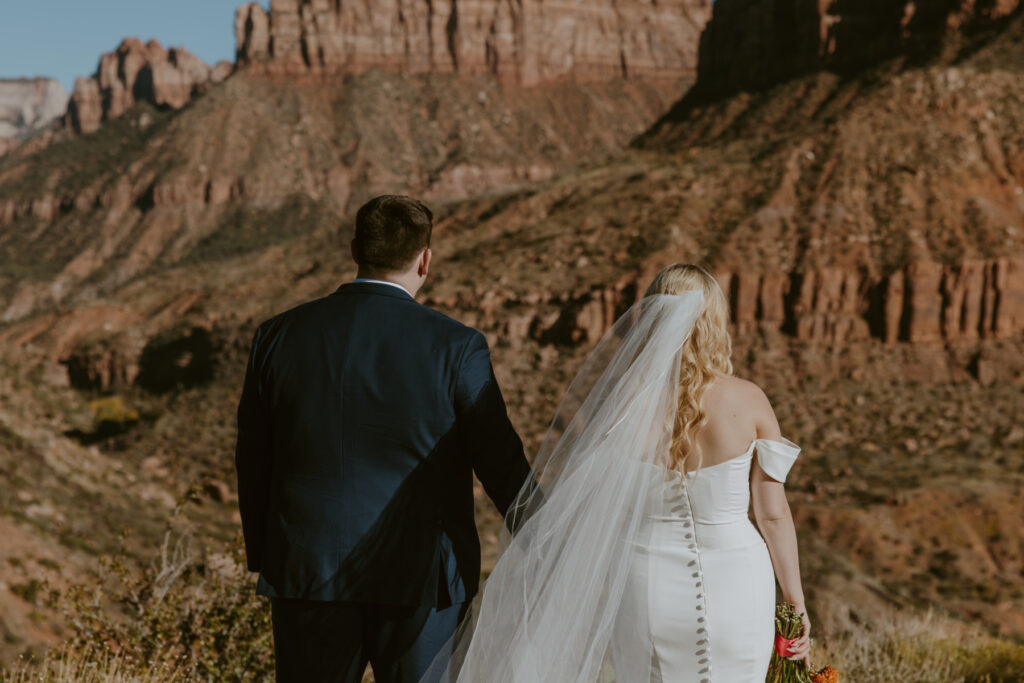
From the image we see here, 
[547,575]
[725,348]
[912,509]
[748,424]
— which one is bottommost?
[912,509]

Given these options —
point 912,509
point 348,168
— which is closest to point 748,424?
point 912,509

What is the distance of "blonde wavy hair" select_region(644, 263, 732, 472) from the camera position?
9.45 ft

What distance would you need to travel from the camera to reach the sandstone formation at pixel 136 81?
12075 cm

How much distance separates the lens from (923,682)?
5.25 metres

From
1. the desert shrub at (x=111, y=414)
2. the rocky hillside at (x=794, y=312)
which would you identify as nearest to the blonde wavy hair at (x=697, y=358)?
the rocky hillside at (x=794, y=312)

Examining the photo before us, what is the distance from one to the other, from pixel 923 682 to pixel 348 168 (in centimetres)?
8460

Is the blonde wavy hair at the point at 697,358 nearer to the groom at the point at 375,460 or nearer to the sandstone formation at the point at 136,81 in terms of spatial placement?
the groom at the point at 375,460

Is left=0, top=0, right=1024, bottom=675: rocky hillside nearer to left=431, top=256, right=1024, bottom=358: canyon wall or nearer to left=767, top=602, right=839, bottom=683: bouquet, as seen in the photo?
left=431, top=256, right=1024, bottom=358: canyon wall

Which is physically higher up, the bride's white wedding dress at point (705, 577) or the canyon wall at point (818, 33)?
the canyon wall at point (818, 33)

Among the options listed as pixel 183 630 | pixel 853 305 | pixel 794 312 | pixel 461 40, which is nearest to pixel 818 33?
pixel 853 305

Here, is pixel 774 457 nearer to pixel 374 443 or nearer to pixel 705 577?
pixel 705 577

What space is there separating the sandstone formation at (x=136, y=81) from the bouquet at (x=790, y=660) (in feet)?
423

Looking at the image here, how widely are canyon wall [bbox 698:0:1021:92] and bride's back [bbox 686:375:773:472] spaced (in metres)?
34.1

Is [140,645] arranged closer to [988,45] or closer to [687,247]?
[687,247]
